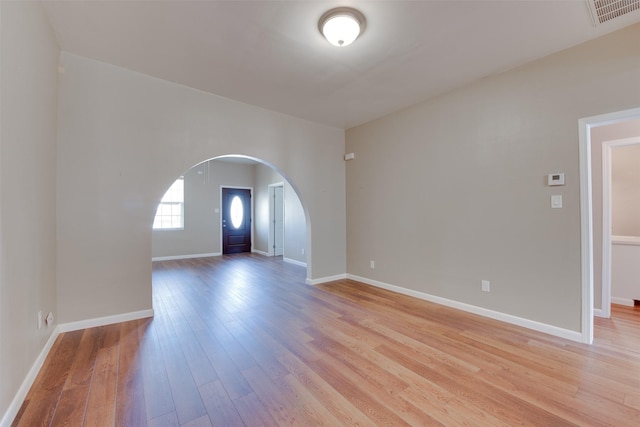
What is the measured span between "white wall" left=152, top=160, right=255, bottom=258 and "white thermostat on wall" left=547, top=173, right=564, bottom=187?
755 centimetres

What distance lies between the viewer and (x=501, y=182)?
9.89ft

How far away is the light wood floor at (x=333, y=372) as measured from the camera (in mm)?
1598

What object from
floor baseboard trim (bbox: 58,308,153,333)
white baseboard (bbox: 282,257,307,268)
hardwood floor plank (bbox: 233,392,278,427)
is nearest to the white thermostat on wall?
hardwood floor plank (bbox: 233,392,278,427)

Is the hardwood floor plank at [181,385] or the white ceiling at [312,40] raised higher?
the white ceiling at [312,40]

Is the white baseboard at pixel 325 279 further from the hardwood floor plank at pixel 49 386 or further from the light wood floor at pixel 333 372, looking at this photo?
the hardwood floor plank at pixel 49 386

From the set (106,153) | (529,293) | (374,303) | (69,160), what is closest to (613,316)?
(529,293)

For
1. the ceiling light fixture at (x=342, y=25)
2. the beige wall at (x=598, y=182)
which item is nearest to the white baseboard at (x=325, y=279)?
the beige wall at (x=598, y=182)

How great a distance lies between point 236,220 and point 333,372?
708 centimetres

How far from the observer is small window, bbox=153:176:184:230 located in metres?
7.21

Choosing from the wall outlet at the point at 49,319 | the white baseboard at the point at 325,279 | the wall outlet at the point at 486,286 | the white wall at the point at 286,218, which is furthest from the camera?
the white wall at the point at 286,218

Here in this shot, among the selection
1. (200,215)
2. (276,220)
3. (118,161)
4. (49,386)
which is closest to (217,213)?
(200,215)

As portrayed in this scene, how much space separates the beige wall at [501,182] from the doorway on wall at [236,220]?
17.8 ft

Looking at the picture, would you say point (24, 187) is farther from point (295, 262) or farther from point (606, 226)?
point (606, 226)

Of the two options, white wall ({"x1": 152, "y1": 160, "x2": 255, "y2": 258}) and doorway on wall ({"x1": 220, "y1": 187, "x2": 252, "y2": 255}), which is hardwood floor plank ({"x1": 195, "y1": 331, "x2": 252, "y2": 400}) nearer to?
white wall ({"x1": 152, "y1": 160, "x2": 255, "y2": 258})
